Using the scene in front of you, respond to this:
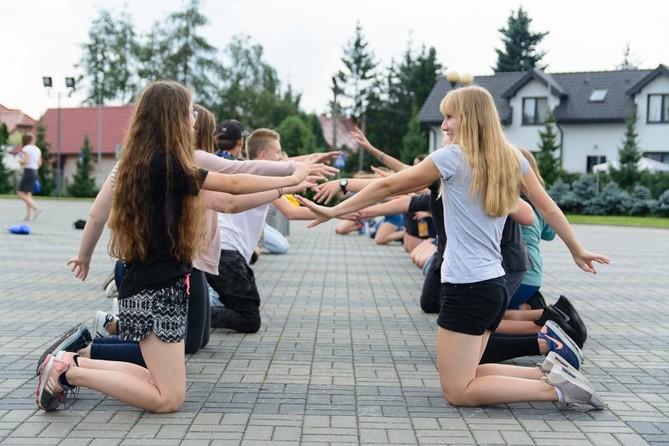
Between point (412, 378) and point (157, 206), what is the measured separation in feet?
7.04

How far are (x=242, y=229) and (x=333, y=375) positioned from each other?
2033mm

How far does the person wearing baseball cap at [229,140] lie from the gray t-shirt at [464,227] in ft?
10.1

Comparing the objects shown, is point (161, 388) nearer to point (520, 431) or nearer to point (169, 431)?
point (169, 431)

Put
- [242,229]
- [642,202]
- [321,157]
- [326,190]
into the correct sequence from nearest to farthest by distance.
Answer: [326,190] → [321,157] → [242,229] → [642,202]

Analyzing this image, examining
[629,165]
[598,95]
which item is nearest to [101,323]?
[629,165]

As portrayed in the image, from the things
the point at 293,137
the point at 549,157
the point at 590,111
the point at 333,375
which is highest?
the point at 590,111

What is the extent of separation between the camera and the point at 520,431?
179 inches

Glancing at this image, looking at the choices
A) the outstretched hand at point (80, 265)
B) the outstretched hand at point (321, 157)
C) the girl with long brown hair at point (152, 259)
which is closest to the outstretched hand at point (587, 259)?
the outstretched hand at point (321, 157)

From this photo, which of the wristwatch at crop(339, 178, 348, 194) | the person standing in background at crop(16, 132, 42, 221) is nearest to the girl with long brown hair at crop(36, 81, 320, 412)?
the wristwatch at crop(339, 178, 348, 194)

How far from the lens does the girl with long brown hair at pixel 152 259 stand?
15.2ft

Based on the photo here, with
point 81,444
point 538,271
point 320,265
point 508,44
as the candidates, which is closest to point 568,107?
point 508,44

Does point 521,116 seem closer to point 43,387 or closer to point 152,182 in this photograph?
point 152,182

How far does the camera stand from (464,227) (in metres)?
4.91

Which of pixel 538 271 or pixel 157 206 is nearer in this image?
pixel 157 206
